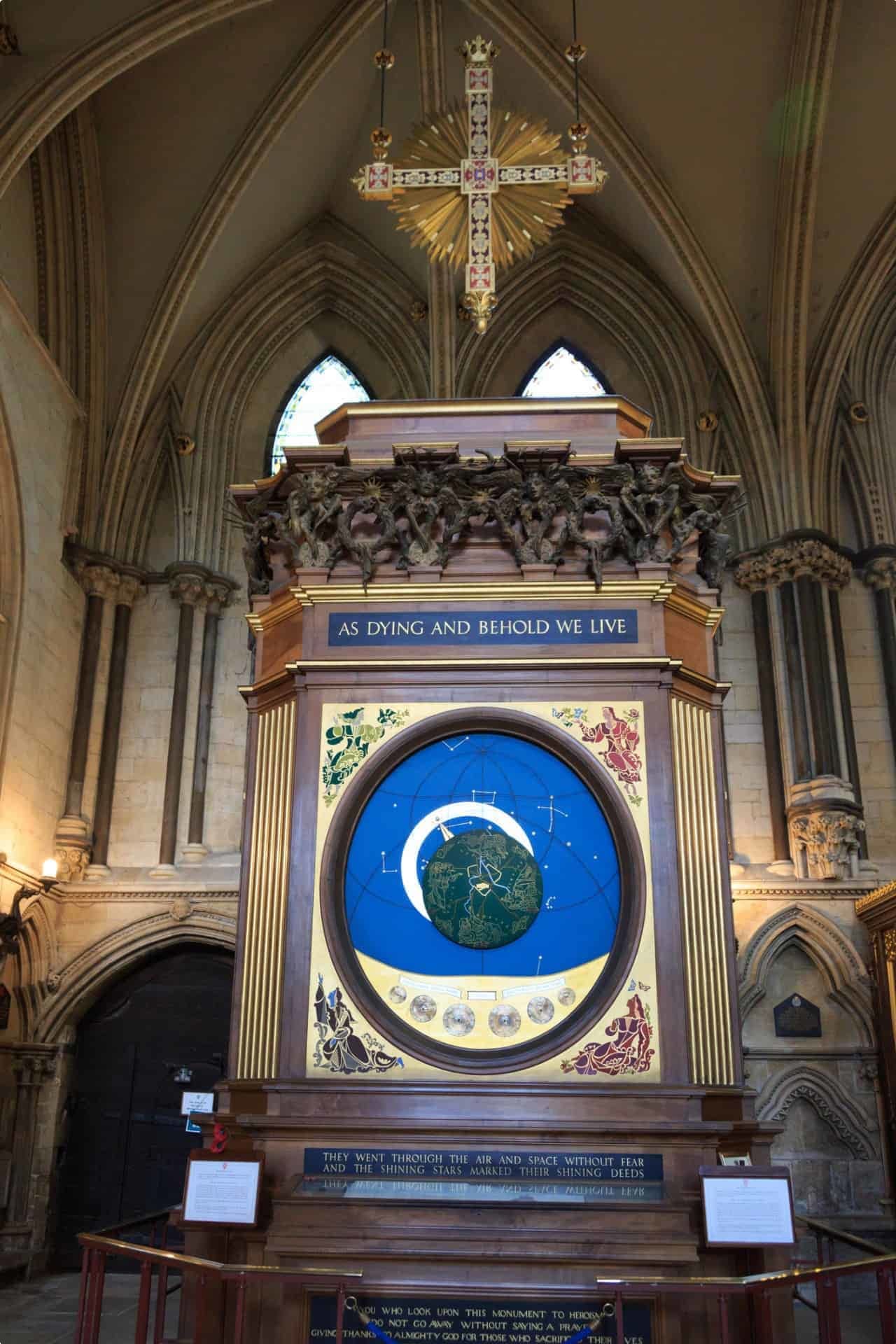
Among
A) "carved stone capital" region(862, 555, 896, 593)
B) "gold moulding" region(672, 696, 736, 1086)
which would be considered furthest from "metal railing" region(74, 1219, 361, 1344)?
"carved stone capital" region(862, 555, 896, 593)

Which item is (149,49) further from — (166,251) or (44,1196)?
(44,1196)

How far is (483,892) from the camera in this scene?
5.78m

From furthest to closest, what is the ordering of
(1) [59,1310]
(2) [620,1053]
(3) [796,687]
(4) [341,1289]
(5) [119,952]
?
(3) [796,687] → (5) [119,952] → (1) [59,1310] → (2) [620,1053] → (4) [341,1289]

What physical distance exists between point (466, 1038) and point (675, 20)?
37.2 ft

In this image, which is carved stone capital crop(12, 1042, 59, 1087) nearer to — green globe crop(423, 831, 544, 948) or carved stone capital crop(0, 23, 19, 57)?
green globe crop(423, 831, 544, 948)

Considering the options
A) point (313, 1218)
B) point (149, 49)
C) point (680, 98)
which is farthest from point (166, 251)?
point (313, 1218)

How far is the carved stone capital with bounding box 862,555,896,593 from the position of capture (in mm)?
13789

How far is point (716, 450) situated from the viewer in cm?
1448

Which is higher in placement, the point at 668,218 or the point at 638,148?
the point at 638,148

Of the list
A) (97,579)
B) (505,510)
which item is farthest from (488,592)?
(97,579)

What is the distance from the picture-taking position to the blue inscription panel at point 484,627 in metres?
6.19

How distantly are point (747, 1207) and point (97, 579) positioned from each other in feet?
34.5

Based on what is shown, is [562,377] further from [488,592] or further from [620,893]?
[620,893]

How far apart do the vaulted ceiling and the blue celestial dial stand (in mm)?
8703
